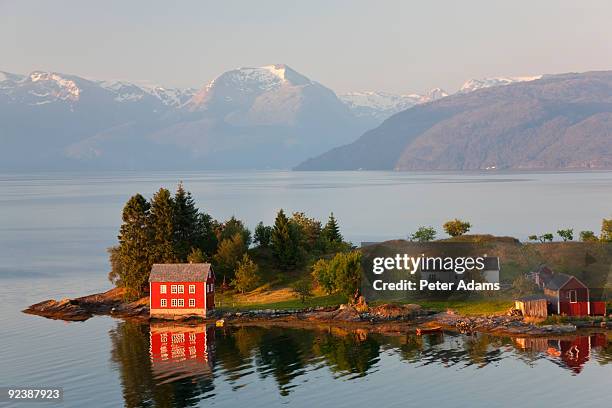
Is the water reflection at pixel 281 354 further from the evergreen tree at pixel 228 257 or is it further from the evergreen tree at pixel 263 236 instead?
the evergreen tree at pixel 263 236

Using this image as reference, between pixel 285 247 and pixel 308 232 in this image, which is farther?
pixel 308 232

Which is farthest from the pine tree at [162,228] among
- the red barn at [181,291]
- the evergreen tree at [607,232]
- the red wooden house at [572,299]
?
the evergreen tree at [607,232]

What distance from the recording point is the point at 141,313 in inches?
4031

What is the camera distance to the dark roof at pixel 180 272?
100250mm

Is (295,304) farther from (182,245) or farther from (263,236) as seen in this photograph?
(263,236)

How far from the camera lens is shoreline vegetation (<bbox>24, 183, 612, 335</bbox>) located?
311ft

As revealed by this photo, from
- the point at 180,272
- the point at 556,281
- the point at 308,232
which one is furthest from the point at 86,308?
the point at 556,281

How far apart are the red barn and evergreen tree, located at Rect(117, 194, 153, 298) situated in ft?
28.8

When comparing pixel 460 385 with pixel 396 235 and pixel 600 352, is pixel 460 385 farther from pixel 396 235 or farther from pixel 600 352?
pixel 396 235

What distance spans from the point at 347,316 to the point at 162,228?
101 feet

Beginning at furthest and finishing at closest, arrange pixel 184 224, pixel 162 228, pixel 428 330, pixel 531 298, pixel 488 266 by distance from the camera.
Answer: pixel 184 224, pixel 162 228, pixel 488 266, pixel 531 298, pixel 428 330

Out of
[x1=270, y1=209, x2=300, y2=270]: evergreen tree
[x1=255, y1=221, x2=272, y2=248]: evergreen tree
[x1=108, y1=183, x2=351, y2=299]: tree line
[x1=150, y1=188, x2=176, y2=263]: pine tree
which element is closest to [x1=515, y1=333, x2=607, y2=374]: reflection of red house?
[x1=270, y1=209, x2=300, y2=270]: evergreen tree

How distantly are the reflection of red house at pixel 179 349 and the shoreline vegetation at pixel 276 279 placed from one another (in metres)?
5.45

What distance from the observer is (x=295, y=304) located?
336 ft
